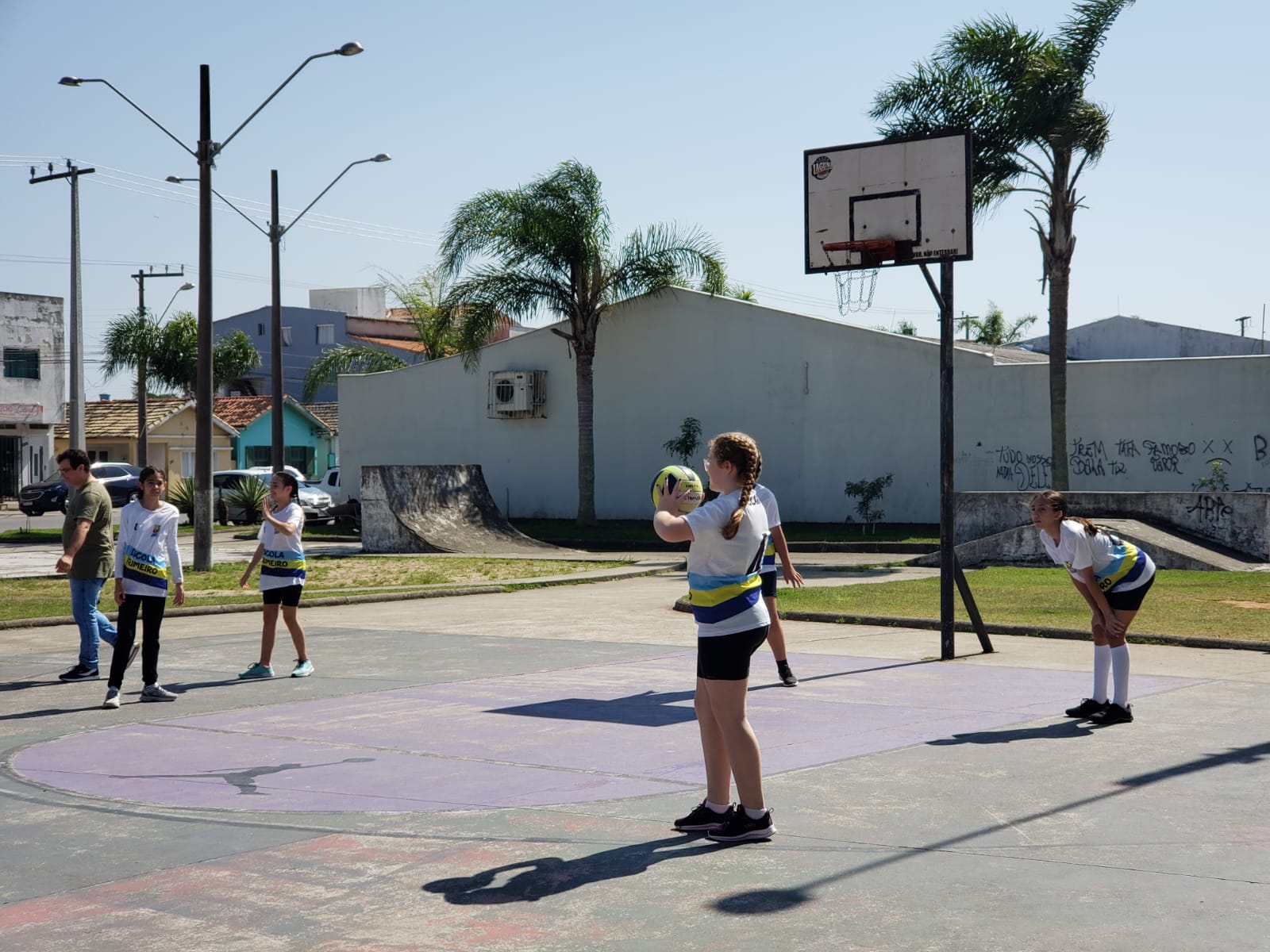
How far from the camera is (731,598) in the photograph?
5.99m

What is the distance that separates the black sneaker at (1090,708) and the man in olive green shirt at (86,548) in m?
7.16

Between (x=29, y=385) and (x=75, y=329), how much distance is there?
1565cm

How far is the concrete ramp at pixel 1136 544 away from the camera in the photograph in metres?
21.9

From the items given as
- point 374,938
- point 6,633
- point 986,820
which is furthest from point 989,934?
point 6,633

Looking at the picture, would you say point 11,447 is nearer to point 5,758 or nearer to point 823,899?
point 5,758

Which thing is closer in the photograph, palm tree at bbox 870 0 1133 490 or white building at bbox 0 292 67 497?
palm tree at bbox 870 0 1133 490

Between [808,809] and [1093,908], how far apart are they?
69.2 inches

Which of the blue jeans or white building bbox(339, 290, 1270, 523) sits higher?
white building bbox(339, 290, 1270, 523)

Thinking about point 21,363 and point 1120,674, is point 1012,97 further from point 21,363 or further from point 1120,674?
point 21,363

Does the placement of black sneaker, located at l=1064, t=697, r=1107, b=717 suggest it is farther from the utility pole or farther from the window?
the window

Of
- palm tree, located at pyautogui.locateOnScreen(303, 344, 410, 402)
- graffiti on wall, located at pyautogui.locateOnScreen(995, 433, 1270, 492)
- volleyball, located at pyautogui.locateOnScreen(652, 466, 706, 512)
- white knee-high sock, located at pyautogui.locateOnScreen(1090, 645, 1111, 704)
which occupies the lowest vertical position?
white knee-high sock, located at pyautogui.locateOnScreen(1090, 645, 1111, 704)

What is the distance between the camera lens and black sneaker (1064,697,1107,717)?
886 centimetres

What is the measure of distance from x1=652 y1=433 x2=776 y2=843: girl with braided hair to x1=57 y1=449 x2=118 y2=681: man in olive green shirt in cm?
648

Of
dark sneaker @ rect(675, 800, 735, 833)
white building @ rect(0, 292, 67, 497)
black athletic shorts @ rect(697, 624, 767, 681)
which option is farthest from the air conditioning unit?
black athletic shorts @ rect(697, 624, 767, 681)
